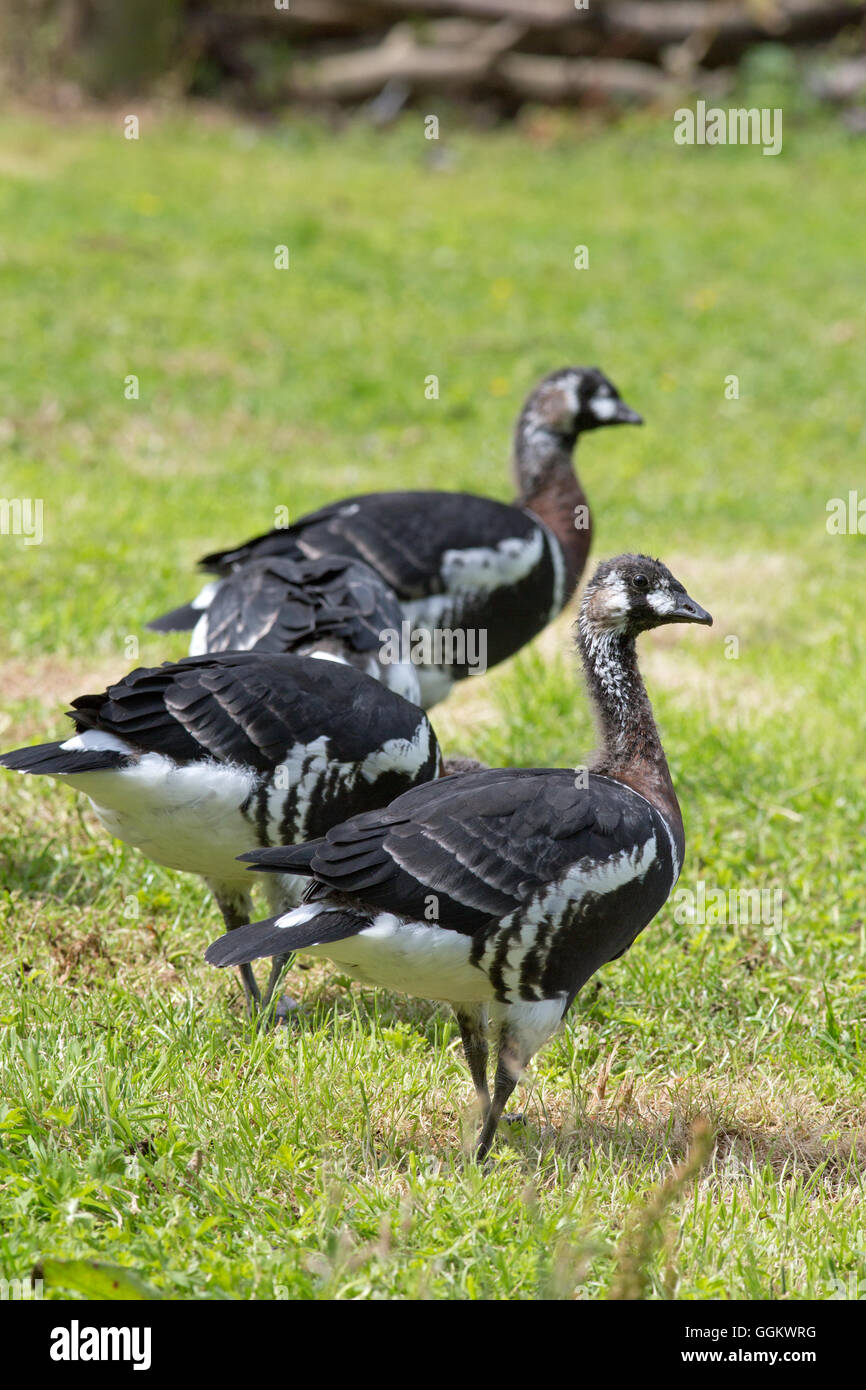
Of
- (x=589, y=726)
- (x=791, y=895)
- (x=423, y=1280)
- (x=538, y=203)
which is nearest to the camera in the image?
(x=423, y=1280)

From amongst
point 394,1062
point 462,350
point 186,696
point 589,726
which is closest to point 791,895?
point 589,726

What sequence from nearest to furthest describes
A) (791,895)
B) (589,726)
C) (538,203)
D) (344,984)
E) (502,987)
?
1. (502,987)
2. (344,984)
3. (791,895)
4. (589,726)
5. (538,203)

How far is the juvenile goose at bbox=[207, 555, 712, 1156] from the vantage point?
368 cm

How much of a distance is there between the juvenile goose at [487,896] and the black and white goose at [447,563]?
2239mm

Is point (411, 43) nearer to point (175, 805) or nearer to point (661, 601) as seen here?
point (661, 601)

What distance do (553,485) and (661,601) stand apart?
9.65 feet

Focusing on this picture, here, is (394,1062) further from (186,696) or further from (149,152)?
(149,152)

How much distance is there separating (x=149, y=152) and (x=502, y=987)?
49.9 ft

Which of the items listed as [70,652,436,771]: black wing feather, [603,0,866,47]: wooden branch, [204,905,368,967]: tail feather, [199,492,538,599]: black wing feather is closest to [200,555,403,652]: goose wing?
[199,492,538,599]: black wing feather

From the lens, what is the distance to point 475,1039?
4133 mm

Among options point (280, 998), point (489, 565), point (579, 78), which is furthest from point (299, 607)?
point (579, 78)

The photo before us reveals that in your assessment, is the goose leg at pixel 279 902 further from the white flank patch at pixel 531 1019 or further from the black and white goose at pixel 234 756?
the white flank patch at pixel 531 1019

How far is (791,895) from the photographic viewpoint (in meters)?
5.46

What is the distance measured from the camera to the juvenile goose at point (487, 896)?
368 centimetres
